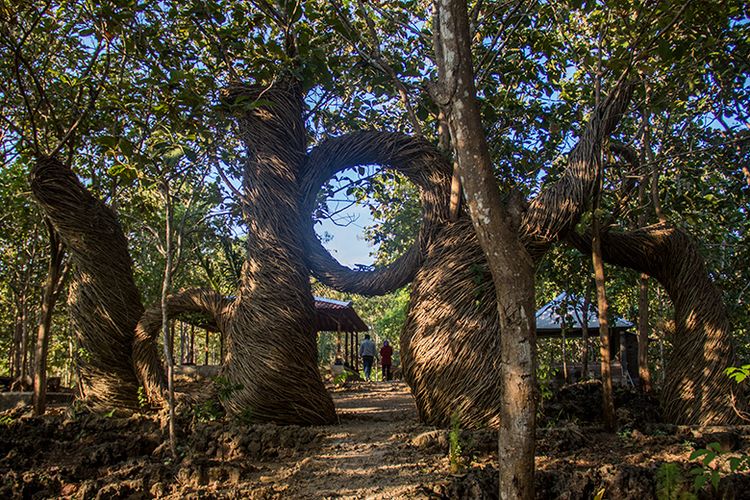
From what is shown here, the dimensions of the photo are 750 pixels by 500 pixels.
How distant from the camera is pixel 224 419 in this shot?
5609 mm

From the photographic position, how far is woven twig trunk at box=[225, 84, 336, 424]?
5.50m

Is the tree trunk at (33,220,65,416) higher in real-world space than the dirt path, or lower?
higher

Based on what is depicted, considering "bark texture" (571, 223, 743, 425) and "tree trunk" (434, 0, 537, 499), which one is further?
"bark texture" (571, 223, 743, 425)

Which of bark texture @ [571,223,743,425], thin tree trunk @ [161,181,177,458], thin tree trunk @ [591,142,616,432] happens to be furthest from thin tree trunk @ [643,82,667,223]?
thin tree trunk @ [161,181,177,458]

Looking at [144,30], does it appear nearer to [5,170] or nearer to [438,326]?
[438,326]

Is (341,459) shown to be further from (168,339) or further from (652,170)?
(652,170)

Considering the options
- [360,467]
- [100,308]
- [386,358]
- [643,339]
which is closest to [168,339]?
[360,467]

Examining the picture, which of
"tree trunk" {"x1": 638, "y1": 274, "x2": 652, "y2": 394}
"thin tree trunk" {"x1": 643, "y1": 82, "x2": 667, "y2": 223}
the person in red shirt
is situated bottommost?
the person in red shirt

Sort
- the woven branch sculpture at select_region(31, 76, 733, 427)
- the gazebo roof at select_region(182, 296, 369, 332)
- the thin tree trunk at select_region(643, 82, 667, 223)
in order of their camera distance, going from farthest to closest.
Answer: the gazebo roof at select_region(182, 296, 369, 332) < the thin tree trunk at select_region(643, 82, 667, 223) < the woven branch sculpture at select_region(31, 76, 733, 427)

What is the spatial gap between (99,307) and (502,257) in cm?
574

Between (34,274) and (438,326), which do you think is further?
(34,274)

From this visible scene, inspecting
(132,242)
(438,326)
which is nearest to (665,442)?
(438,326)

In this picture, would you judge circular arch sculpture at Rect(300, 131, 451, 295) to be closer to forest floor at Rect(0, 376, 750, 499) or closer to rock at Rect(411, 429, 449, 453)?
forest floor at Rect(0, 376, 750, 499)

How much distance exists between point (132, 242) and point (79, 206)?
6610 millimetres
